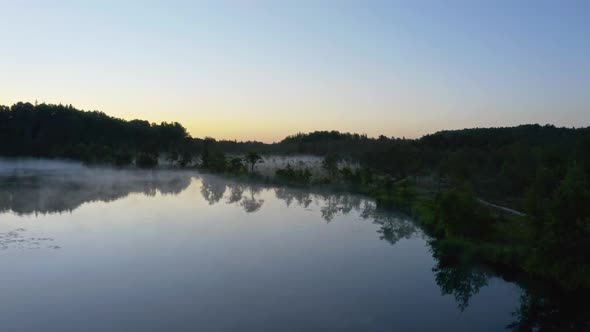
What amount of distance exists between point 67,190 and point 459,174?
3643 cm

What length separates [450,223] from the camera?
23297 mm

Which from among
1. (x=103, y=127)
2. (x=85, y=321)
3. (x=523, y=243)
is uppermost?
(x=103, y=127)

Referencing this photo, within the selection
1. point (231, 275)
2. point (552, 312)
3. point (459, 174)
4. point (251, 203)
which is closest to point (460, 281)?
point (552, 312)

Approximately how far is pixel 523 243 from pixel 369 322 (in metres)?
10.2

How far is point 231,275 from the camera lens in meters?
18.5

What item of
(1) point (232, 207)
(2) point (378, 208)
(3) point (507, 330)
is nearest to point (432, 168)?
(2) point (378, 208)

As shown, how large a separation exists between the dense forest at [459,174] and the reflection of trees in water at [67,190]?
13.8m

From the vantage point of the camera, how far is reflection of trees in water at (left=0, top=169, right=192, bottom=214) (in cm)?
3394

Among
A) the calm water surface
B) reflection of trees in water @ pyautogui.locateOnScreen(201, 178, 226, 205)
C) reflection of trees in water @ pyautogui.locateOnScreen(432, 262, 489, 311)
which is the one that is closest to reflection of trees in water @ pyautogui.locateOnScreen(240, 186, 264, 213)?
reflection of trees in water @ pyautogui.locateOnScreen(201, 178, 226, 205)

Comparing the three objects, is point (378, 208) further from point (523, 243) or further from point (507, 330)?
point (507, 330)

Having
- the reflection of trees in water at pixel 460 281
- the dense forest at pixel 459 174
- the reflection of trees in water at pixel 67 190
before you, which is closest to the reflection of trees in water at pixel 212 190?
the reflection of trees in water at pixel 67 190

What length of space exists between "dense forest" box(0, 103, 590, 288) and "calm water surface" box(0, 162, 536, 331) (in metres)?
2.10

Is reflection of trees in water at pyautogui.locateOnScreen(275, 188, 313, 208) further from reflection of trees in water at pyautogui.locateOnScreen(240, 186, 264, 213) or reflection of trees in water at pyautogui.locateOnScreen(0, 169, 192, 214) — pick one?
reflection of trees in water at pyautogui.locateOnScreen(0, 169, 192, 214)

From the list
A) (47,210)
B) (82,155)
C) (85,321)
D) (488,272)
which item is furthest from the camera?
(82,155)
